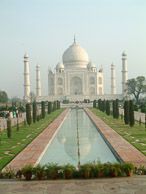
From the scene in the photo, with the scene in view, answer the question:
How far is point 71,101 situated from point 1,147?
29.1 meters

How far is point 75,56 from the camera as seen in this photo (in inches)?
1599

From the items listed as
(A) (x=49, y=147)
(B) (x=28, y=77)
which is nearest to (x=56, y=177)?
(A) (x=49, y=147)

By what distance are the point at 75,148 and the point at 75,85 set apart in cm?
3367

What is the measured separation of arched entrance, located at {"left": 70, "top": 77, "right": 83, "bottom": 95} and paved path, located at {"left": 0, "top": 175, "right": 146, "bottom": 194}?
119ft

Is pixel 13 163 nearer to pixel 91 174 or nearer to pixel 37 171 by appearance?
pixel 37 171

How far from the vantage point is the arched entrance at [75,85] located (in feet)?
134

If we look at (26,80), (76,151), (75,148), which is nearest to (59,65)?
(26,80)

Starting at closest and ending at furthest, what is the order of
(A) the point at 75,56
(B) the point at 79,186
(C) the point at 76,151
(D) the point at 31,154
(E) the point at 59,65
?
(B) the point at 79,186 < (D) the point at 31,154 < (C) the point at 76,151 < (A) the point at 75,56 < (E) the point at 59,65

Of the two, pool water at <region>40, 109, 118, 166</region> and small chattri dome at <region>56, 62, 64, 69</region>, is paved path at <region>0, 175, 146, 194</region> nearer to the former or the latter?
pool water at <region>40, 109, 118, 166</region>

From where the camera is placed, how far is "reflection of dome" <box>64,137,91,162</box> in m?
6.82

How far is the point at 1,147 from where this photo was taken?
7594 millimetres

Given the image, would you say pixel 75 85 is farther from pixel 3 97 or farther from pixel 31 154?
pixel 31 154

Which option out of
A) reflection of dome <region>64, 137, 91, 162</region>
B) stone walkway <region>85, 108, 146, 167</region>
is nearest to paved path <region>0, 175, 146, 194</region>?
stone walkway <region>85, 108, 146, 167</region>

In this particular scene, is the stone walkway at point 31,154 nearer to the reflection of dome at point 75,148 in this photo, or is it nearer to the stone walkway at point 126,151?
the reflection of dome at point 75,148
